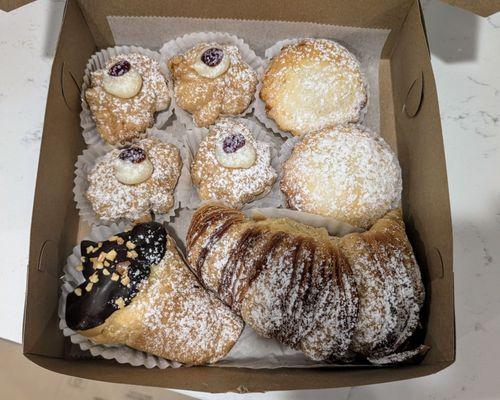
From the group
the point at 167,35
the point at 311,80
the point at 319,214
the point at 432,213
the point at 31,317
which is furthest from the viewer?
the point at 167,35

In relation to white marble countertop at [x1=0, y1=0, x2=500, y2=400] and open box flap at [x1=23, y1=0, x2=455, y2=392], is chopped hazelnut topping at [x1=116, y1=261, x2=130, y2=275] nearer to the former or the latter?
open box flap at [x1=23, y1=0, x2=455, y2=392]

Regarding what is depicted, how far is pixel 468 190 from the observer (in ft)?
5.52

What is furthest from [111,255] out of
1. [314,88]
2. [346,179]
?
[314,88]

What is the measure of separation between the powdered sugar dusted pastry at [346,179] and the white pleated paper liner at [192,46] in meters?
0.38

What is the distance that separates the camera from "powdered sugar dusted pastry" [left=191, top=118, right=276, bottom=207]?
1.53 m

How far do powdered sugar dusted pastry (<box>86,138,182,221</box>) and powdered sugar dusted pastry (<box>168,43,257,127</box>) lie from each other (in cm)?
21

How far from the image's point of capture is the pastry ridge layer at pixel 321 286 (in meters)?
1.28

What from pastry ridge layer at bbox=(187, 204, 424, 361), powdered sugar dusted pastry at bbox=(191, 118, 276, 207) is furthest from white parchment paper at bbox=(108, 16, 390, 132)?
pastry ridge layer at bbox=(187, 204, 424, 361)

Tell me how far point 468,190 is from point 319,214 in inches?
23.8

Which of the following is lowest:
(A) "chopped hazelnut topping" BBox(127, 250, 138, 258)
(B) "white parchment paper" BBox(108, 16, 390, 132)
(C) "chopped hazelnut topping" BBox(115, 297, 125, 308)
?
(C) "chopped hazelnut topping" BBox(115, 297, 125, 308)

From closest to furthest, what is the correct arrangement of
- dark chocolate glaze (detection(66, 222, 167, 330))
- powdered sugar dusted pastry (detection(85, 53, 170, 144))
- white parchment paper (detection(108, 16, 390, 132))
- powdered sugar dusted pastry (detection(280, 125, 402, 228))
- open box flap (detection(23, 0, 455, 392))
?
open box flap (detection(23, 0, 455, 392)) < dark chocolate glaze (detection(66, 222, 167, 330)) < powdered sugar dusted pastry (detection(280, 125, 402, 228)) < powdered sugar dusted pastry (detection(85, 53, 170, 144)) < white parchment paper (detection(108, 16, 390, 132))

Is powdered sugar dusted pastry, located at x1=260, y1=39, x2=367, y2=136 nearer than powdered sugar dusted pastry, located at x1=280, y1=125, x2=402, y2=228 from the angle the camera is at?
No

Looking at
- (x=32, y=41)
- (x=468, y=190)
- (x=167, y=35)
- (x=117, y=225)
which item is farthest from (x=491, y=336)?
(x=32, y=41)

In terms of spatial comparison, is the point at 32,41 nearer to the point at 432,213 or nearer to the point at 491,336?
the point at 432,213
